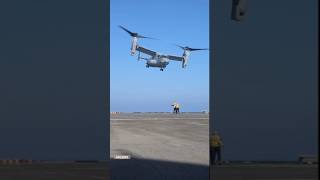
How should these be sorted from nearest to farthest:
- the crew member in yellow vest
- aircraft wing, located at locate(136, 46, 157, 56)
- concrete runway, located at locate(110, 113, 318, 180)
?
1. concrete runway, located at locate(110, 113, 318, 180)
2. the crew member in yellow vest
3. aircraft wing, located at locate(136, 46, 157, 56)

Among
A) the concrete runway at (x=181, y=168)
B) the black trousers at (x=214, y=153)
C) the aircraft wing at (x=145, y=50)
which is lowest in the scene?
the concrete runway at (x=181, y=168)

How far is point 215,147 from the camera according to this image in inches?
843

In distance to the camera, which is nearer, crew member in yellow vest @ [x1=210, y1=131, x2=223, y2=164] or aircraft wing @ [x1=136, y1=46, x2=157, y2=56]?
crew member in yellow vest @ [x1=210, y1=131, x2=223, y2=164]

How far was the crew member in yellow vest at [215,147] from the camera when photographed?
69.0 ft

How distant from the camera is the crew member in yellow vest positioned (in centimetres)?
2103

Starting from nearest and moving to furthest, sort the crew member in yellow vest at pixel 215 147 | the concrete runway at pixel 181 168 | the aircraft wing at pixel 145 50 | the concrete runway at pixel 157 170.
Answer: the concrete runway at pixel 157 170, the concrete runway at pixel 181 168, the crew member in yellow vest at pixel 215 147, the aircraft wing at pixel 145 50

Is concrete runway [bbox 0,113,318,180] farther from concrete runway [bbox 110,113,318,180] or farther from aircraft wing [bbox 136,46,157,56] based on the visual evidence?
aircraft wing [bbox 136,46,157,56]

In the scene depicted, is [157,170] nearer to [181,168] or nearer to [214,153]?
[181,168]

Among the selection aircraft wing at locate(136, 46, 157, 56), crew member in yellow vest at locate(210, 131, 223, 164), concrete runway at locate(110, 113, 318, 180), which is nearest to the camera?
concrete runway at locate(110, 113, 318, 180)

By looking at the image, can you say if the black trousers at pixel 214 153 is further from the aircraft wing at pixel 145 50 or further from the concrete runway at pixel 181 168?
the aircraft wing at pixel 145 50

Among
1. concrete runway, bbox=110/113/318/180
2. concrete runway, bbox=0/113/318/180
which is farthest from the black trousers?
concrete runway, bbox=0/113/318/180

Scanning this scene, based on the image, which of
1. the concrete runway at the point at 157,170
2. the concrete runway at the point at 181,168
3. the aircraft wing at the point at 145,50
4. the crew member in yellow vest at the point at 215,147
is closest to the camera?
the concrete runway at the point at 157,170

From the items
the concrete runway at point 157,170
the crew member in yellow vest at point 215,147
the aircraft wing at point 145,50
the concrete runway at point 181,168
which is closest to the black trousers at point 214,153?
the crew member in yellow vest at point 215,147
